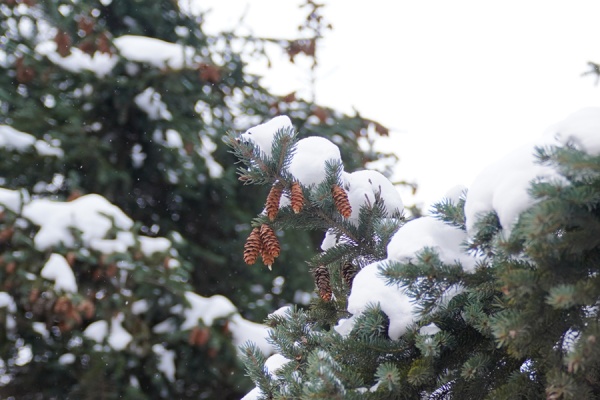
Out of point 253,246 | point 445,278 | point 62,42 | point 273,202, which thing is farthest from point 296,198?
point 62,42

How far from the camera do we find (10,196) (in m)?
3.90

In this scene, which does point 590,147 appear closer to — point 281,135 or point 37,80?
point 281,135

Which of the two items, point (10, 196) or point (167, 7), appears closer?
point (10, 196)

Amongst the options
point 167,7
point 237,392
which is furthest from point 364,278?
point 167,7

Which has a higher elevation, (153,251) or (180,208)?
(180,208)

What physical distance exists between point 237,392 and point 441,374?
4.04m

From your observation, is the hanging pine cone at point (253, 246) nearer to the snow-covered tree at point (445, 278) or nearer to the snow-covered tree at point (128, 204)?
the snow-covered tree at point (445, 278)

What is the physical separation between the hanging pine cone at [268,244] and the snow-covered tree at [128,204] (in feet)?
7.58

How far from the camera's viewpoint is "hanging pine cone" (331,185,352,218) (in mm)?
1528

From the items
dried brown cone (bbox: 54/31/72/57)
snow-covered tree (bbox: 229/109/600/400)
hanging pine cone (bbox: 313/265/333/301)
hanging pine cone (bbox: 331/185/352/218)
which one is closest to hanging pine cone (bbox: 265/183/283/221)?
snow-covered tree (bbox: 229/109/600/400)

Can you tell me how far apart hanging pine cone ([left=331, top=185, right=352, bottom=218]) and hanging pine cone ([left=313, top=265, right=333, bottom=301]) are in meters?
0.23

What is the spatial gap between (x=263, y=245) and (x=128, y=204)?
4.06 metres

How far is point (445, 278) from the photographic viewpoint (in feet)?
4.12

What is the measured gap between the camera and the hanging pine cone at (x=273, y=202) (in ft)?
5.07
